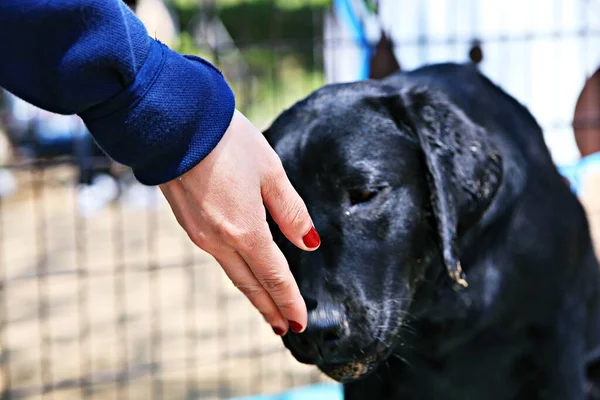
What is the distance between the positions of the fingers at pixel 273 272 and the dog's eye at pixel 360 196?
16.7 inches

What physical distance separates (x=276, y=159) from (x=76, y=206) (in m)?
5.01

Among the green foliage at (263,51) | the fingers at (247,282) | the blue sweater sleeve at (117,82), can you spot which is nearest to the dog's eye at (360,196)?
the fingers at (247,282)

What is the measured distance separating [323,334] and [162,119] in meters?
0.62

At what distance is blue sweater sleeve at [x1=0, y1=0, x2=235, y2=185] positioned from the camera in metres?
1.02

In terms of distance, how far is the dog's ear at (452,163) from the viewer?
5.87ft

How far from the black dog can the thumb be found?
0.31 metres

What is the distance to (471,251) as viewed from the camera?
2029 mm

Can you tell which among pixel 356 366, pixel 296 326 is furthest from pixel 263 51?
pixel 296 326

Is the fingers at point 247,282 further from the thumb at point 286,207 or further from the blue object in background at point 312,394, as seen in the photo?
the blue object in background at point 312,394

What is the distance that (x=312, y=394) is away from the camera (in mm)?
3201

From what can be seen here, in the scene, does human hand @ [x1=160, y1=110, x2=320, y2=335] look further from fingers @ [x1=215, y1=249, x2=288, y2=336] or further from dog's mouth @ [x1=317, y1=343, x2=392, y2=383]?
dog's mouth @ [x1=317, y1=343, x2=392, y2=383]

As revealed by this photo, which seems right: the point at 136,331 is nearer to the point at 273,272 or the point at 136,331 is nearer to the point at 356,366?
the point at 356,366

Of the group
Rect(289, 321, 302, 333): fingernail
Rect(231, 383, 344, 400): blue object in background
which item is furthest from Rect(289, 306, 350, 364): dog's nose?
Rect(231, 383, 344, 400): blue object in background

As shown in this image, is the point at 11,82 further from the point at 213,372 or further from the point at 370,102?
the point at 213,372
